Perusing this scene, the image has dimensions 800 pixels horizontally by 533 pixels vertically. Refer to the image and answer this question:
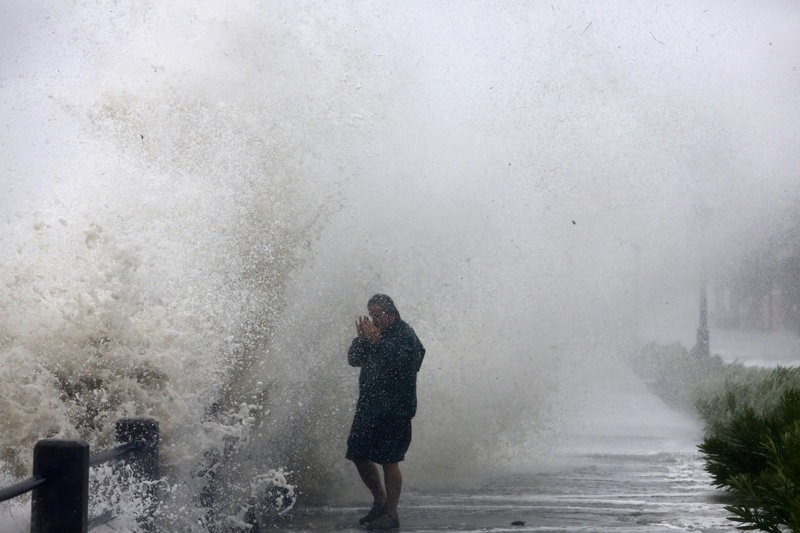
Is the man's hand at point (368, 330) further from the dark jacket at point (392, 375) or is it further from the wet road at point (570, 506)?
the wet road at point (570, 506)

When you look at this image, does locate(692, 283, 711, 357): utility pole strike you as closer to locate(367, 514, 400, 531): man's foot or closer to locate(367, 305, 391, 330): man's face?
locate(367, 305, 391, 330): man's face

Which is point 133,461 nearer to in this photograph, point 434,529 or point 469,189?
point 434,529

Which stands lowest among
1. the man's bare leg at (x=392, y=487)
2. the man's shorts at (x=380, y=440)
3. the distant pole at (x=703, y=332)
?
the man's bare leg at (x=392, y=487)

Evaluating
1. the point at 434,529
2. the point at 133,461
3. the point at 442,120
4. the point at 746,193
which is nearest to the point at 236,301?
the point at 434,529

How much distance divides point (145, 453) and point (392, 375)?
248cm

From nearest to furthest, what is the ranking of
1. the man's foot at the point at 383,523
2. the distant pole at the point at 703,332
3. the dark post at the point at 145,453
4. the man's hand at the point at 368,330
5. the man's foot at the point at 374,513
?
the dark post at the point at 145,453 → the man's foot at the point at 383,523 → the man's foot at the point at 374,513 → the man's hand at the point at 368,330 → the distant pole at the point at 703,332

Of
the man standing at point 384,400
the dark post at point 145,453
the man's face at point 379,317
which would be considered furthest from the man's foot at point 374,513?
the dark post at point 145,453

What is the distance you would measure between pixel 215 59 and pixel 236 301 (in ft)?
11.7

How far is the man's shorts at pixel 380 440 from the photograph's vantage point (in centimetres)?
796

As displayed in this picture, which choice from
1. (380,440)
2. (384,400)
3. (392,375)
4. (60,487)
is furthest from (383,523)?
(60,487)

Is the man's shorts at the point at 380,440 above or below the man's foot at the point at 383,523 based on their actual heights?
above

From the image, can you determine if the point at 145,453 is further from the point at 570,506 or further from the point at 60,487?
the point at 570,506

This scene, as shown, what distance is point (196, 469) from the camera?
7312mm

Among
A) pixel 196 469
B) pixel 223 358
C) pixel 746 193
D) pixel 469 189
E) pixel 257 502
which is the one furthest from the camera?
pixel 746 193
